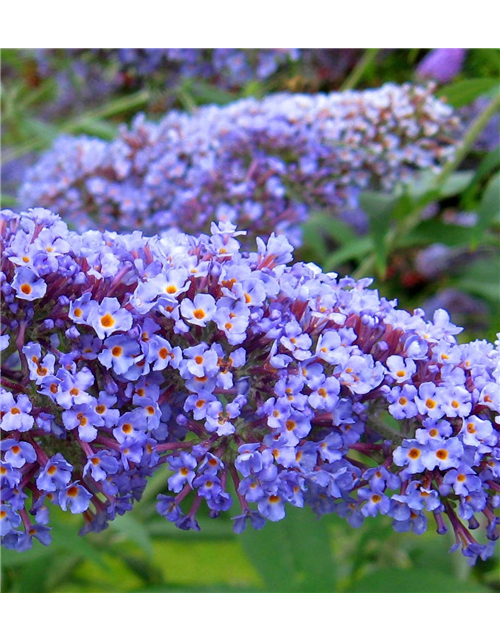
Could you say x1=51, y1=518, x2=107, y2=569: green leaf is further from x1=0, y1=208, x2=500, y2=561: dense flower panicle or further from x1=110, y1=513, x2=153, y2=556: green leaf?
x1=0, y1=208, x2=500, y2=561: dense flower panicle

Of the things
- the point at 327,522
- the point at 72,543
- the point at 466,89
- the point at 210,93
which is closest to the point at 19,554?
the point at 72,543

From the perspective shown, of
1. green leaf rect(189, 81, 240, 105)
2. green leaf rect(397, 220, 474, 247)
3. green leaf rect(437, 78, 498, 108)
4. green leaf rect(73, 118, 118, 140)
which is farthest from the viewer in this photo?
green leaf rect(189, 81, 240, 105)

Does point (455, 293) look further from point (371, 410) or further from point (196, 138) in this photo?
point (371, 410)

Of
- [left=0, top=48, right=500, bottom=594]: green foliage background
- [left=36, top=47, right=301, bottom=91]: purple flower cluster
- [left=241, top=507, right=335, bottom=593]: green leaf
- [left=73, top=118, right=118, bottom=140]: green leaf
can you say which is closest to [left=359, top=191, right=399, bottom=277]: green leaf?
[left=0, top=48, right=500, bottom=594]: green foliage background

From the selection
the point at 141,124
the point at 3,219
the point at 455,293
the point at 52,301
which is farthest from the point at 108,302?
the point at 455,293

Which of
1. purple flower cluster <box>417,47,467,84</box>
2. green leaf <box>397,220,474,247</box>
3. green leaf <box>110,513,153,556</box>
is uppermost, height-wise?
purple flower cluster <box>417,47,467,84</box>

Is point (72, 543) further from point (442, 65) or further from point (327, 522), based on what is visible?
point (442, 65)

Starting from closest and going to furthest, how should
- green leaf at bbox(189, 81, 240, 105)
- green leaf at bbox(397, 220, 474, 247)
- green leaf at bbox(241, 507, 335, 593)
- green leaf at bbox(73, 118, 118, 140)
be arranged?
green leaf at bbox(241, 507, 335, 593) < green leaf at bbox(397, 220, 474, 247) < green leaf at bbox(73, 118, 118, 140) < green leaf at bbox(189, 81, 240, 105)
